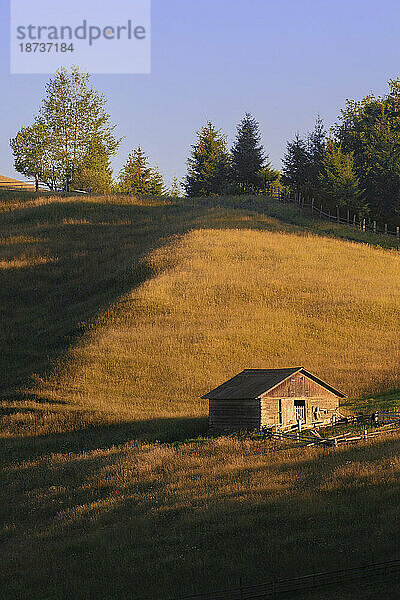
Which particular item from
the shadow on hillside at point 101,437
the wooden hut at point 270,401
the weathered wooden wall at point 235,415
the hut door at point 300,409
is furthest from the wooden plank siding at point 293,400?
the shadow on hillside at point 101,437

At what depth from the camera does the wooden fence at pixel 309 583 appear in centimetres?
2000

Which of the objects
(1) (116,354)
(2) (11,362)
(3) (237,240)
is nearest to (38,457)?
(1) (116,354)

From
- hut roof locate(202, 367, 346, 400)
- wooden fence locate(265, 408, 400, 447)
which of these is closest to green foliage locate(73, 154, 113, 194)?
hut roof locate(202, 367, 346, 400)

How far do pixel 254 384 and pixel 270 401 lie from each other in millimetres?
1804

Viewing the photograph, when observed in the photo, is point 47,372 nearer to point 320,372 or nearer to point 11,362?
point 11,362

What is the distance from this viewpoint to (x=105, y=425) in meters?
43.5

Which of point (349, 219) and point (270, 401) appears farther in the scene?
point (349, 219)

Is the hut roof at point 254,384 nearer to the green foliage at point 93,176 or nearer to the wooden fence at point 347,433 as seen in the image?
the wooden fence at point 347,433

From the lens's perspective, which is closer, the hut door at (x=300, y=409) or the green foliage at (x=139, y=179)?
the hut door at (x=300, y=409)

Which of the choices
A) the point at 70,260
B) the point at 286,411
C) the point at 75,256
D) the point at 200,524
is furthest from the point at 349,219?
the point at 200,524

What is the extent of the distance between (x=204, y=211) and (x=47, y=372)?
53.6 metres

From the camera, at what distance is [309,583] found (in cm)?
2078

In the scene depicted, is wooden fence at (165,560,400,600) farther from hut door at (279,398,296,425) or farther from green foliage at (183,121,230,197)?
green foliage at (183,121,230,197)

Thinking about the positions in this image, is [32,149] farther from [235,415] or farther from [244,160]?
[235,415]
